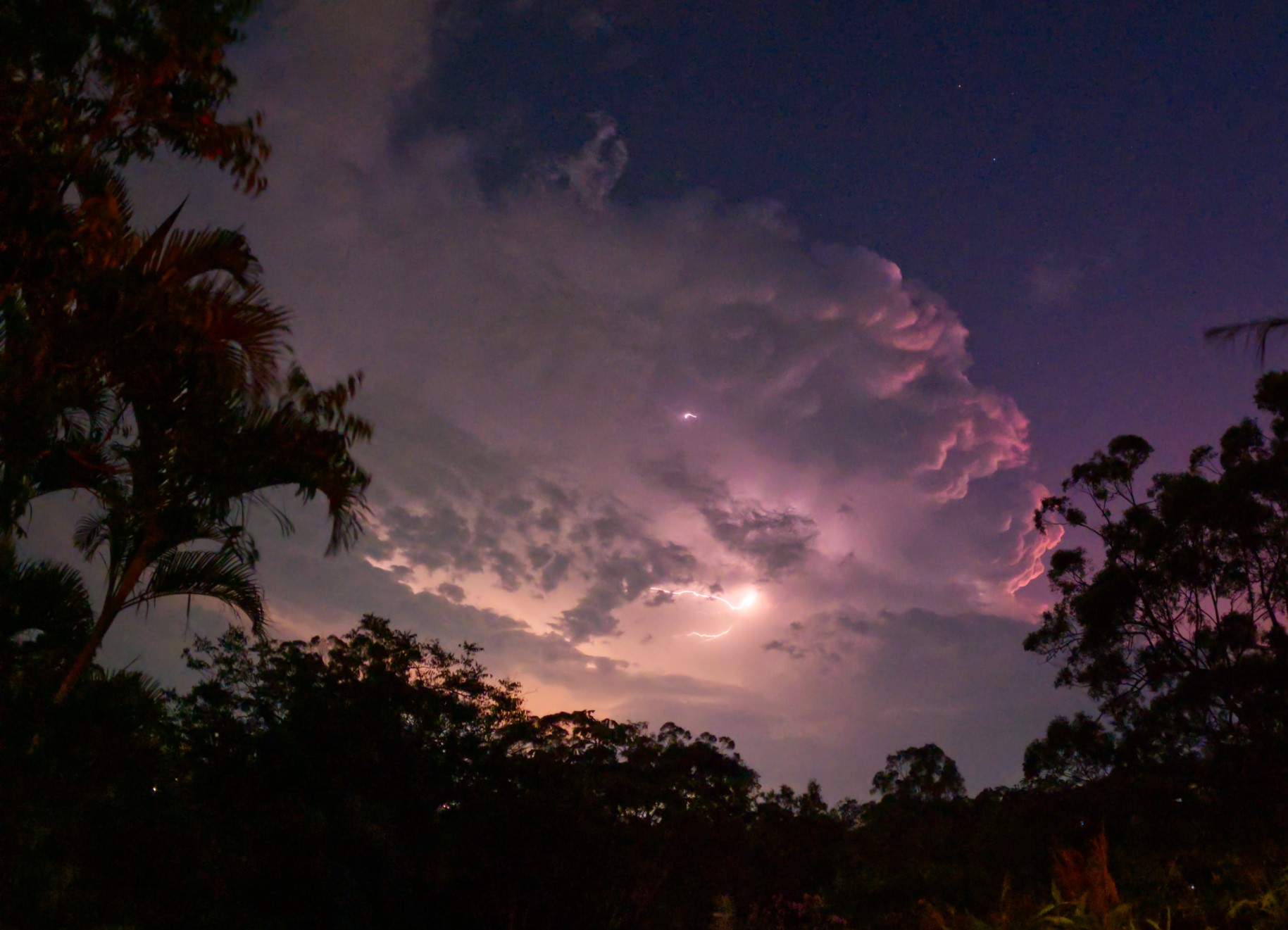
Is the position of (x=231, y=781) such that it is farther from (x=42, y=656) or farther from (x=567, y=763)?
(x=567, y=763)

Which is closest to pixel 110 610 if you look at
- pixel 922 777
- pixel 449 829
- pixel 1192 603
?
pixel 449 829

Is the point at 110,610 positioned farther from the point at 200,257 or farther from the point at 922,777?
the point at 922,777

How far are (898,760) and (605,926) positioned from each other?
143 ft

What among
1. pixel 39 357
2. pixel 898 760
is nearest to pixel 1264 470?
pixel 39 357

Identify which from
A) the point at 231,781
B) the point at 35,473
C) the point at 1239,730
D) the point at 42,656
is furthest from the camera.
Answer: the point at 1239,730

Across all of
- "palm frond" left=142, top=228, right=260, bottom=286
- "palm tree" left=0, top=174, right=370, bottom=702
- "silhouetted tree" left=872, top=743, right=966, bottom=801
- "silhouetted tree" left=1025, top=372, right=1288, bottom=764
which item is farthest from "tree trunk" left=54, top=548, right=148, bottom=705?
"silhouetted tree" left=872, top=743, right=966, bottom=801

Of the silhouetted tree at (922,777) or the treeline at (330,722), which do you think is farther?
the silhouetted tree at (922,777)

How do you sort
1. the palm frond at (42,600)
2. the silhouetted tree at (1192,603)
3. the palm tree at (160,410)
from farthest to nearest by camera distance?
the silhouetted tree at (1192,603), the palm frond at (42,600), the palm tree at (160,410)

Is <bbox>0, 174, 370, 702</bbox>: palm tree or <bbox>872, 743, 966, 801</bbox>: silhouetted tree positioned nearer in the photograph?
<bbox>0, 174, 370, 702</bbox>: palm tree

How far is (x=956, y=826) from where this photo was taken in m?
24.2

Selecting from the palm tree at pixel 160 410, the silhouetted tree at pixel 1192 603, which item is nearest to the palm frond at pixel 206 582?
the palm tree at pixel 160 410

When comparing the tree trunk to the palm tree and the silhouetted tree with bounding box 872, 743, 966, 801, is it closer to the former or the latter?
the palm tree

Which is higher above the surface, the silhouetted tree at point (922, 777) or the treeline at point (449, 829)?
the silhouetted tree at point (922, 777)

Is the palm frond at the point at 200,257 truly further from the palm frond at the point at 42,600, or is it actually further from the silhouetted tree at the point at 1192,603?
the silhouetted tree at the point at 1192,603
